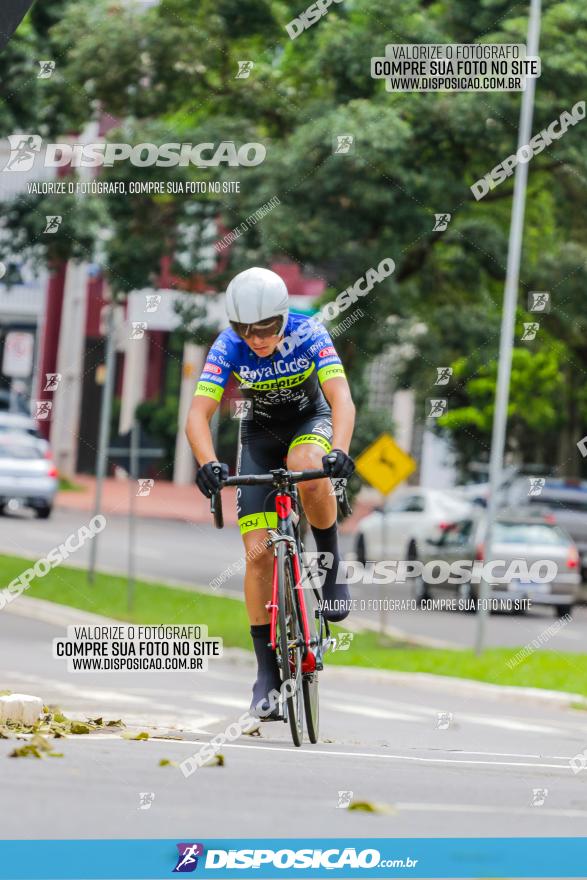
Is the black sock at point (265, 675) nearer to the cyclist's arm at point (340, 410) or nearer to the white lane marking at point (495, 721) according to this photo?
the cyclist's arm at point (340, 410)

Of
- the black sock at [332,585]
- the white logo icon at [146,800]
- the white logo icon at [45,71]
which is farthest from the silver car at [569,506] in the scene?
the white logo icon at [146,800]

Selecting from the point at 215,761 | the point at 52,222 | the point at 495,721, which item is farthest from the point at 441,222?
the point at 215,761

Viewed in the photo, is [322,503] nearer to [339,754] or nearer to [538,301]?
[339,754]

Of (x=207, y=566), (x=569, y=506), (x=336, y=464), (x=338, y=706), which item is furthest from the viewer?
(x=569, y=506)

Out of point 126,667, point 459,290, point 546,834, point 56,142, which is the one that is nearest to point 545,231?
point 459,290

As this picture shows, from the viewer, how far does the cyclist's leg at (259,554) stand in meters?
7.81

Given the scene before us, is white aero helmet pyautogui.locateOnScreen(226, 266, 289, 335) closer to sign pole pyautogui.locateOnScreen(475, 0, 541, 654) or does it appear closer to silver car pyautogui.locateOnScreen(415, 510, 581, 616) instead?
sign pole pyautogui.locateOnScreen(475, 0, 541, 654)

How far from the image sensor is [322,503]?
26.1 feet

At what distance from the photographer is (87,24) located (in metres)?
22.5

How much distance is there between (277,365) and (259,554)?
86 cm

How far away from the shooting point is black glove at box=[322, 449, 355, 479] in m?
7.16

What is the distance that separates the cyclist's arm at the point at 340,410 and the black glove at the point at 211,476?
19.7 inches

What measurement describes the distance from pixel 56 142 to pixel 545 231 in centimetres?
790

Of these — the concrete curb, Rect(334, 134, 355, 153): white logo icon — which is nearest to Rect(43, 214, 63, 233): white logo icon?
Rect(334, 134, 355, 153): white logo icon
